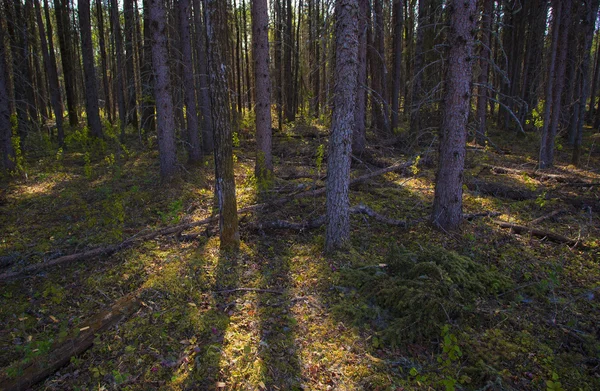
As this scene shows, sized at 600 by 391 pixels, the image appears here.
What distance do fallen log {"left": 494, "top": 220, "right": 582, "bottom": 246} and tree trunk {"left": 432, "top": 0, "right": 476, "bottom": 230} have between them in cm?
127

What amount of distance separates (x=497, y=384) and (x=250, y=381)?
2520mm

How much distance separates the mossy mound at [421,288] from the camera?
14.1 ft

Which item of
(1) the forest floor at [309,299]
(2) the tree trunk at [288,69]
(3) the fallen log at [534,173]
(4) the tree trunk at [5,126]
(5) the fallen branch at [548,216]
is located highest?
(2) the tree trunk at [288,69]

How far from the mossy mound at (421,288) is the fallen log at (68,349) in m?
3.04

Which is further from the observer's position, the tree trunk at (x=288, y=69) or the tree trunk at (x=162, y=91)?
the tree trunk at (x=288, y=69)

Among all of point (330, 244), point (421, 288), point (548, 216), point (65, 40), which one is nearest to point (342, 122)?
point (330, 244)

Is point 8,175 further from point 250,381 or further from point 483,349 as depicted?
point 483,349

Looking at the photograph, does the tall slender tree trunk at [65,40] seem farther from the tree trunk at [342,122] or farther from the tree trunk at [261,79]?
the tree trunk at [342,122]

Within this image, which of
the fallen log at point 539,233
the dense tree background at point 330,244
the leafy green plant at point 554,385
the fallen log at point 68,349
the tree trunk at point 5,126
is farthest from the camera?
the tree trunk at point 5,126

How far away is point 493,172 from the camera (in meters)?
12.0

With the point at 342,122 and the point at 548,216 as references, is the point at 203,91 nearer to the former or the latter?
the point at 342,122

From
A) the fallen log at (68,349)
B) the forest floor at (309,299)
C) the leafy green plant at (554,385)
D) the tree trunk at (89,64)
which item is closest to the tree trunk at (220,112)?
the forest floor at (309,299)

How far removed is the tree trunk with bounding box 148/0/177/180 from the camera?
9.03m

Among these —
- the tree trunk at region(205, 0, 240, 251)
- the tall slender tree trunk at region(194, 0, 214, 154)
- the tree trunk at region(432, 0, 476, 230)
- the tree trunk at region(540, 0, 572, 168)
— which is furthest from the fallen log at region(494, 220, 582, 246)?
the tall slender tree trunk at region(194, 0, 214, 154)
